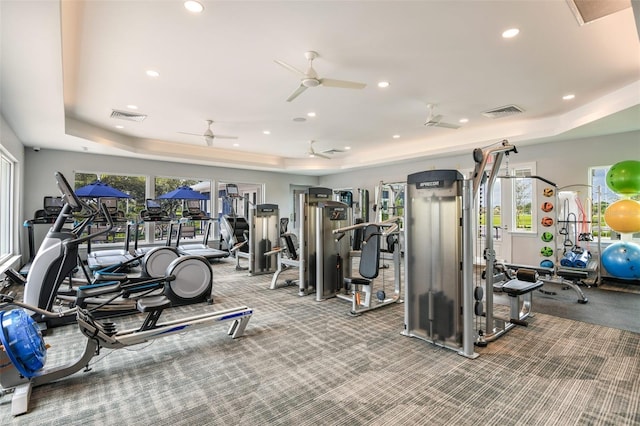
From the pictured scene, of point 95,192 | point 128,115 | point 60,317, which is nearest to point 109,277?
point 60,317

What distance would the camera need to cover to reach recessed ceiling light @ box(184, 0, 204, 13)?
2717 mm

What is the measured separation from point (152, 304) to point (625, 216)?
6968 millimetres

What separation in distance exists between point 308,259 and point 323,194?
3.82 ft

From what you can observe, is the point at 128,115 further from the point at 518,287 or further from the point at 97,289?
the point at 518,287

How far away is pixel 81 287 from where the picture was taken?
3.61 m

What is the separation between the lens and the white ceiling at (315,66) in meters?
2.86

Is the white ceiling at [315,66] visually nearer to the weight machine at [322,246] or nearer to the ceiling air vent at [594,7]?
the ceiling air vent at [594,7]

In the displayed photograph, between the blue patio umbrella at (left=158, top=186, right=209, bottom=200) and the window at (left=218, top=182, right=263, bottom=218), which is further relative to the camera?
the window at (left=218, top=182, right=263, bottom=218)

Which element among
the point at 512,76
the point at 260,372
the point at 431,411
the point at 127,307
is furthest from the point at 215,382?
the point at 512,76

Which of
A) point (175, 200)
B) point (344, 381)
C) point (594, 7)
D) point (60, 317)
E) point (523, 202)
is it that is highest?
point (594, 7)

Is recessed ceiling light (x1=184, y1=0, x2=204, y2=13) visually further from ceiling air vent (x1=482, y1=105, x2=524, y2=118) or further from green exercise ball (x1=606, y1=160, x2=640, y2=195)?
green exercise ball (x1=606, y1=160, x2=640, y2=195)

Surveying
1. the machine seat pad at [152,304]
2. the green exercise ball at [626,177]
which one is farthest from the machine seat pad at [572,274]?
the machine seat pad at [152,304]

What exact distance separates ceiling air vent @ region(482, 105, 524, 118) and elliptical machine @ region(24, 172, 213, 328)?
18.3 ft

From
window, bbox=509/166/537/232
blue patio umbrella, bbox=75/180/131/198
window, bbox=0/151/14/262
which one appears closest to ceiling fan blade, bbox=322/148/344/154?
window, bbox=509/166/537/232
